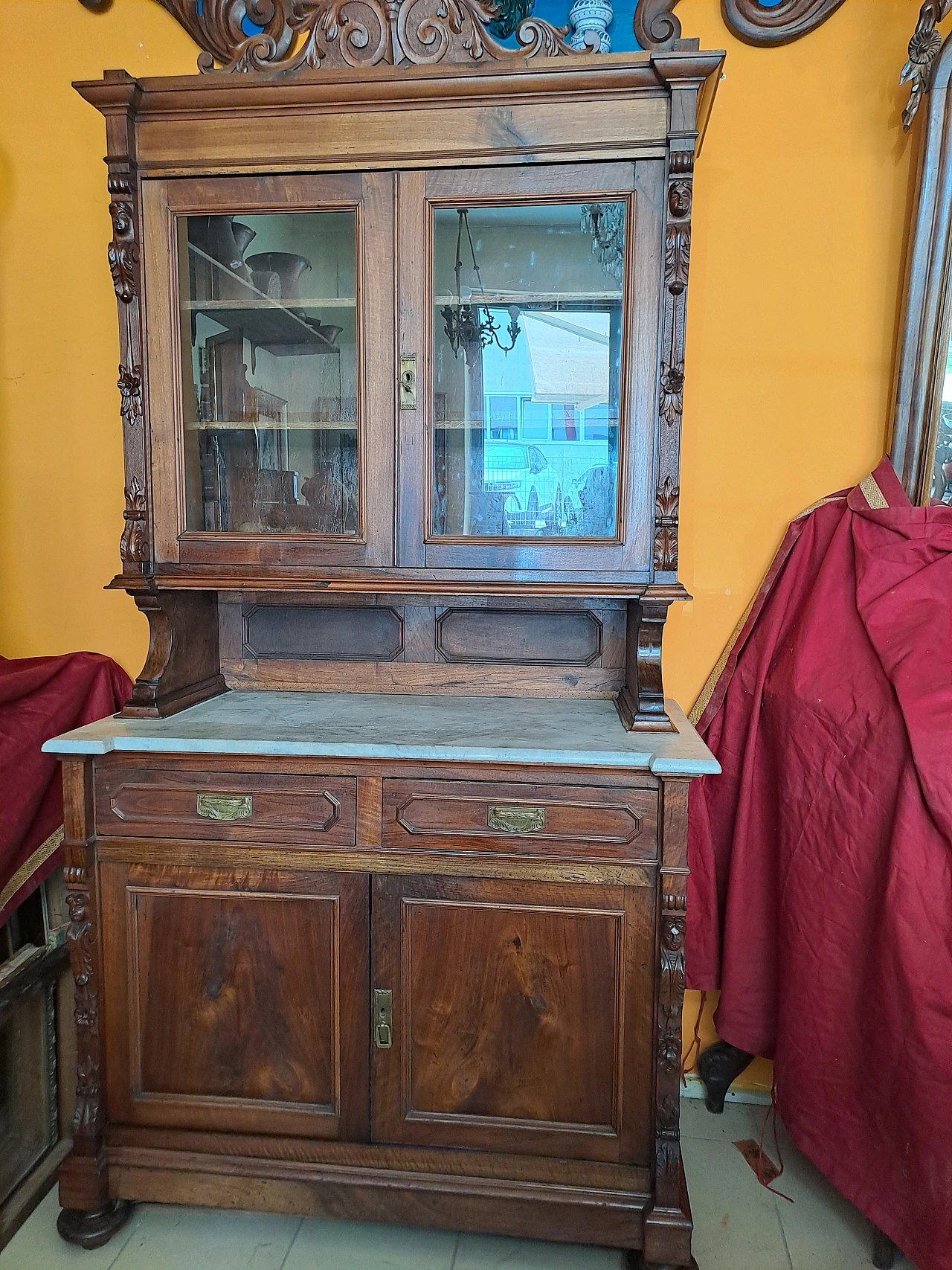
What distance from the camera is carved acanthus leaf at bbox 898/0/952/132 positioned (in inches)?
57.0

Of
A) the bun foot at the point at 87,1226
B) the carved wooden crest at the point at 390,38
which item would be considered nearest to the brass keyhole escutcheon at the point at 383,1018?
the bun foot at the point at 87,1226

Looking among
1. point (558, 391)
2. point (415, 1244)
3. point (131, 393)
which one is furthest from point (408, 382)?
point (415, 1244)

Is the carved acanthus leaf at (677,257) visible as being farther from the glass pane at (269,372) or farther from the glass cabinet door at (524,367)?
the glass pane at (269,372)

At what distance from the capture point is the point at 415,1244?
145cm

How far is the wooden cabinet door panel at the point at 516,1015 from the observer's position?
1344 millimetres

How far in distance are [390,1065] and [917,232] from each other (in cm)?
194

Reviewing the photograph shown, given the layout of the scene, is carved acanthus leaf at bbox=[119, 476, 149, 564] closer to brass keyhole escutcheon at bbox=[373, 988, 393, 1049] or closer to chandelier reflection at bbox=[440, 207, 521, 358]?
chandelier reflection at bbox=[440, 207, 521, 358]

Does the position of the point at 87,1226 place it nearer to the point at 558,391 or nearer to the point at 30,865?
the point at 30,865

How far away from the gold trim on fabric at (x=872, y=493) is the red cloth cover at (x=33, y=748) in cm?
177

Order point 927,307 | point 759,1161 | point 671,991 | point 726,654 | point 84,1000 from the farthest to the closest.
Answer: point 726,654, point 759,1161, point 927,307, point 84,1000, point 671,991

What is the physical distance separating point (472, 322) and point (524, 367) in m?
0.13

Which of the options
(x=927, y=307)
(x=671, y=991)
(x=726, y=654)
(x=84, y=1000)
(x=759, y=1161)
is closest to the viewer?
(x=671, y=991)

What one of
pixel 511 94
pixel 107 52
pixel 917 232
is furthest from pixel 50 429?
pixel 917 232

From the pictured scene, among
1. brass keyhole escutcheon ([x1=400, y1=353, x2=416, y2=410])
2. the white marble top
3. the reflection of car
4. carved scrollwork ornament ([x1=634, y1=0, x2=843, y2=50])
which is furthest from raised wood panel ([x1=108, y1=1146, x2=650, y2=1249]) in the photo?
carved scrollwork ornament ([x1=634, y1=0, x2=843, y2=50])
